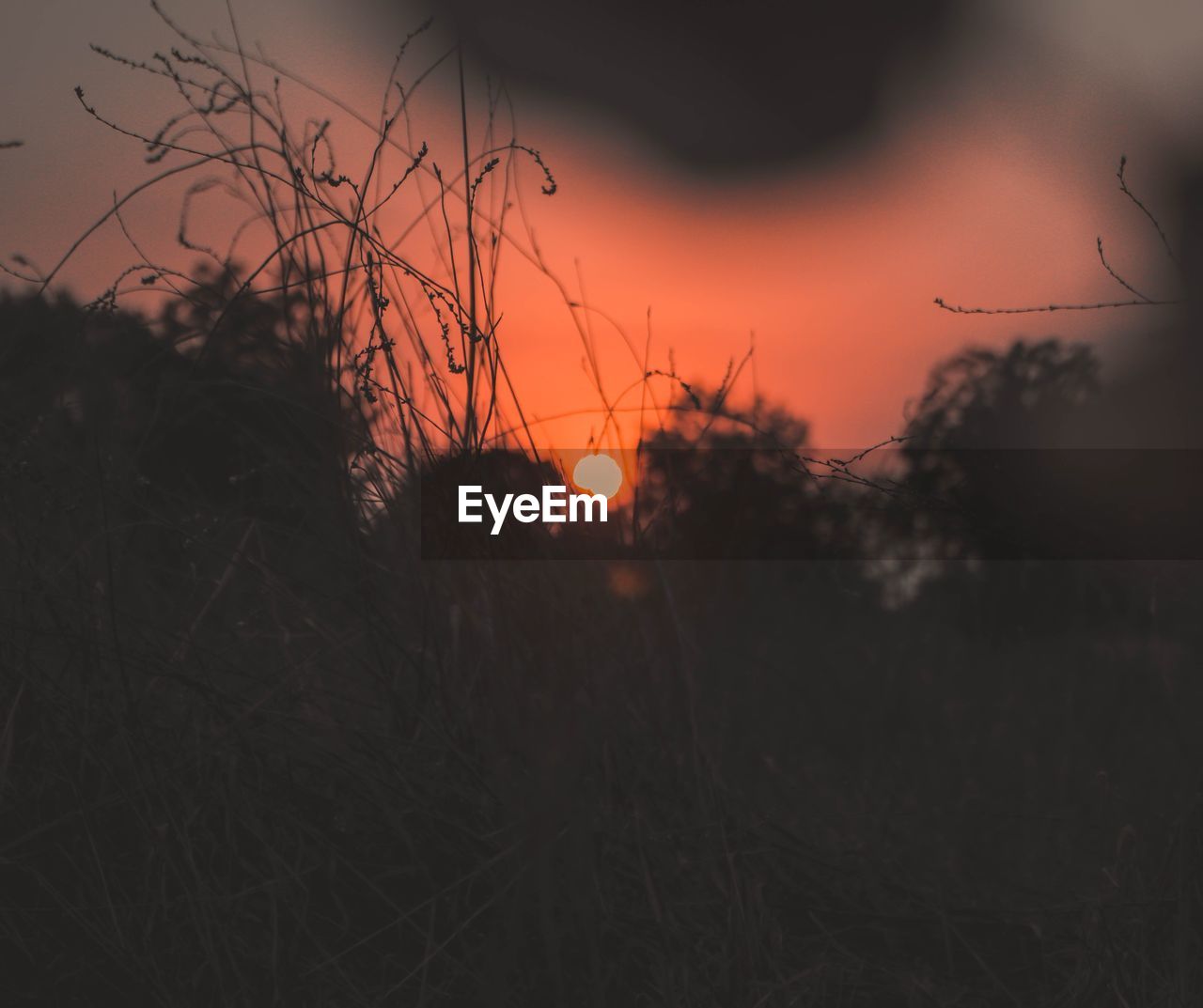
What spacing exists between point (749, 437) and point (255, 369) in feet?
1.97

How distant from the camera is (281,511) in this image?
178 centimetres

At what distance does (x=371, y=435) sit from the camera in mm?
1314

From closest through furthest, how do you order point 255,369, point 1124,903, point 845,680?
point 1124,903
point 255,369
point 845,680

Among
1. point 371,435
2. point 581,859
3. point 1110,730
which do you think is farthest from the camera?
point 1110,730

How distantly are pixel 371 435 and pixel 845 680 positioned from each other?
1946 mm

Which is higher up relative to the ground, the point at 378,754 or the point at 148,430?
the point at 148,430

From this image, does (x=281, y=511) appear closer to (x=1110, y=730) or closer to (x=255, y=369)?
(x=255, y=369)

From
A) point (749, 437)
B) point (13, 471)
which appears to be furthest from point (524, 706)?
point (13, 471)

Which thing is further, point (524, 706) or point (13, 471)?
point (13, 471)

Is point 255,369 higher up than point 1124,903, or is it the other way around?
point 255,369

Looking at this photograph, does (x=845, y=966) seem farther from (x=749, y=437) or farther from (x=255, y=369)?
(x=255, y=369)

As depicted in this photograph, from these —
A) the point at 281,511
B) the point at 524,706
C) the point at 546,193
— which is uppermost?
the point at 546,193

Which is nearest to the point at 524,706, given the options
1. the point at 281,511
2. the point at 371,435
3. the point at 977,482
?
the point at 371,435

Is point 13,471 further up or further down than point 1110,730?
further up
